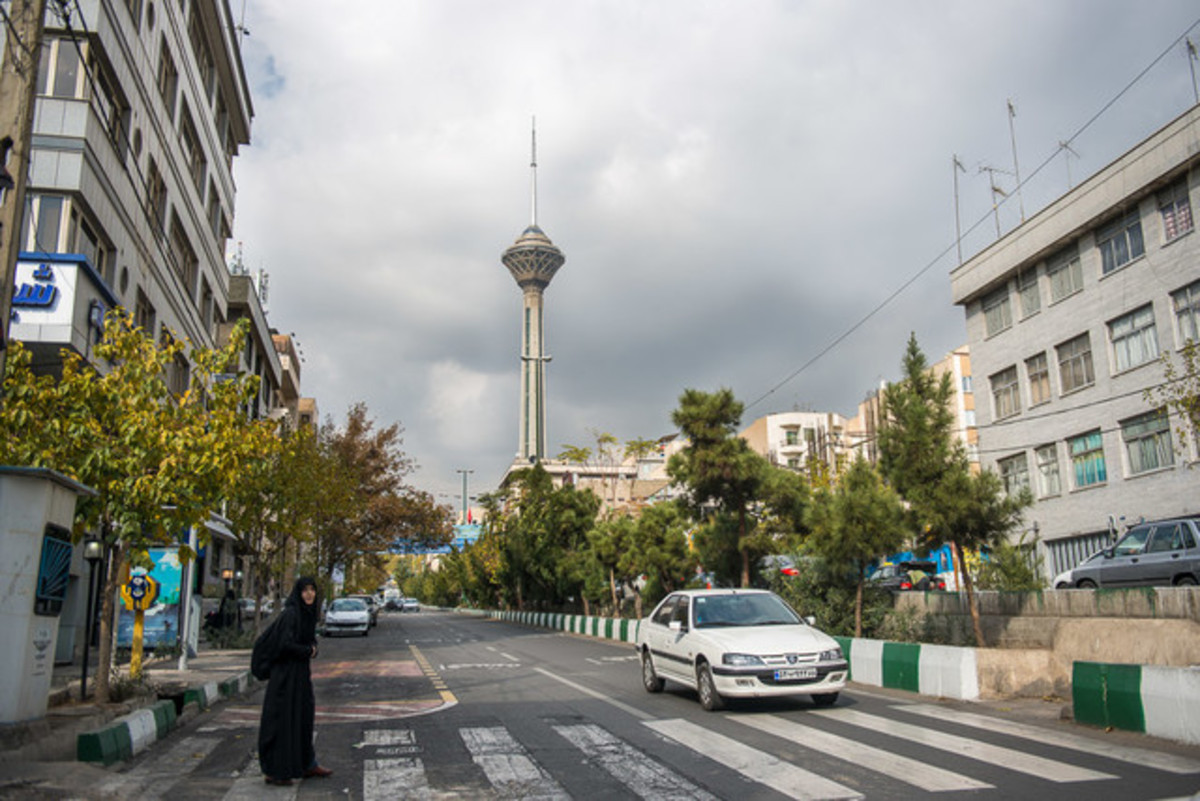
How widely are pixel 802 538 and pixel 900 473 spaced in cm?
575

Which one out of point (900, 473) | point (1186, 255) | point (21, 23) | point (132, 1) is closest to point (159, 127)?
point (132, 1)

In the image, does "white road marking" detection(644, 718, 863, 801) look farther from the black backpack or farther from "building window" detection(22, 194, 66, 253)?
"building window" detection(22, 194, 66, 253)

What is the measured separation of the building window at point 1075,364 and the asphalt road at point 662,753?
72.0ft

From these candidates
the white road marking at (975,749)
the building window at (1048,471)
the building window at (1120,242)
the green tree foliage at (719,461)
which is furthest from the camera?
the building window at (1048,471)

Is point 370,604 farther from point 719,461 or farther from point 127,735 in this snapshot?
point 127,735

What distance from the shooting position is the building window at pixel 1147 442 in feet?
90.2

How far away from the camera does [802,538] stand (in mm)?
22312

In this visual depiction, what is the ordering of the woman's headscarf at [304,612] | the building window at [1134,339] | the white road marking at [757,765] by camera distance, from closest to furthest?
the white road marking at [757,765]
the woman's headscarf at [304,612]
the building window at [1134,339]

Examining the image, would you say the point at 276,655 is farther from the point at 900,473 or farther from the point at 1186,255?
the point at 1186,255

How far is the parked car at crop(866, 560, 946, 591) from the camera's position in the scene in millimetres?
32969

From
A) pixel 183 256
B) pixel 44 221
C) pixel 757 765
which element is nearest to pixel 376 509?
pixel 183 256

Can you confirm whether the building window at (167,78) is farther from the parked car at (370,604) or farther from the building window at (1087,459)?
the building window at (1087,459)

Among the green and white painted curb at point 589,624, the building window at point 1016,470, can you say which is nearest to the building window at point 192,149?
the green and white painted curb at point 589,624

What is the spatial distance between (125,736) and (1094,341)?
99.6 ft
